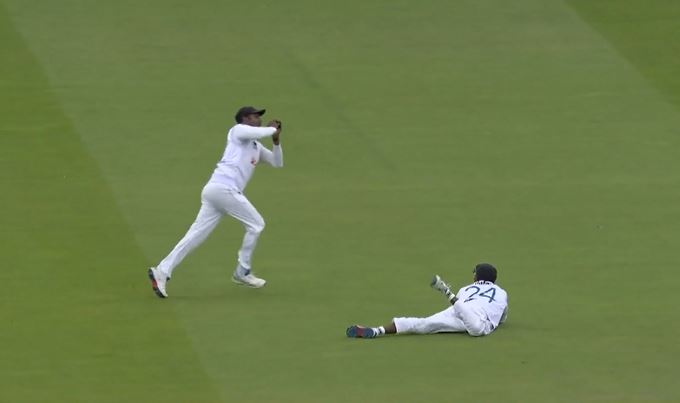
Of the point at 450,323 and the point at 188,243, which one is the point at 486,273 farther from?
the point at 188,243

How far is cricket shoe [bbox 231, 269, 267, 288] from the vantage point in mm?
18625

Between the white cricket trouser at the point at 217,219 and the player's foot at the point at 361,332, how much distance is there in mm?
1823

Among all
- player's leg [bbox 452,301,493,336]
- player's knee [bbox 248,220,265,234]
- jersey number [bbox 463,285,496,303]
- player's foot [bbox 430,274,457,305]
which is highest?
player's foot [bbox 430,274,457,305]

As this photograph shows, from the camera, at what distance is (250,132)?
18.0m

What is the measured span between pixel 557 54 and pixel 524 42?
740mm

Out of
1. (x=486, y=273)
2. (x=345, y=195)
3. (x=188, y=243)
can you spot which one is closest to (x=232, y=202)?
(x=188, y=243)

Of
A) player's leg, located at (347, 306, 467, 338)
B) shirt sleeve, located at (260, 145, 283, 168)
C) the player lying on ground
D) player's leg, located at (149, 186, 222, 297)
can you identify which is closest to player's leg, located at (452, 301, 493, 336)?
the player lying on ground

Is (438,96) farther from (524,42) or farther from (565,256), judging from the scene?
(565,256)

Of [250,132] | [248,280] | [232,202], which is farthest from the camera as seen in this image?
[248,280]

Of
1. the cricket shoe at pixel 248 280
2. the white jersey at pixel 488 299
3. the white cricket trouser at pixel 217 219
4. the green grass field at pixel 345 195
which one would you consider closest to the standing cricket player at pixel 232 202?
the white cricket trouser at pixel 217 219

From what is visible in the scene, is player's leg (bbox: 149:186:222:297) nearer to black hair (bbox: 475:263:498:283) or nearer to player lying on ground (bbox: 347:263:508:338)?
player lying on ground (bbox: 347:263:508:338)

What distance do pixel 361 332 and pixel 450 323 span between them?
951mm

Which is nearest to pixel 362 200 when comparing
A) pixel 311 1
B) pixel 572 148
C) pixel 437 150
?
pixel 437 150

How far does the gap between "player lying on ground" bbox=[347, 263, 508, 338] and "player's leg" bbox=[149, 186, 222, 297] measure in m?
2.22
